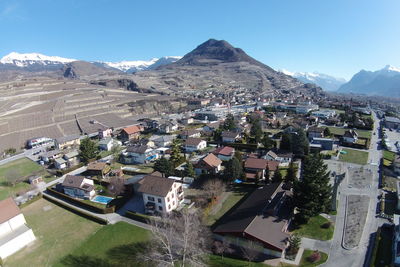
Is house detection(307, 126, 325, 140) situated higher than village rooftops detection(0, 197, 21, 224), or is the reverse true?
house detection(307, 126, 325, 140)

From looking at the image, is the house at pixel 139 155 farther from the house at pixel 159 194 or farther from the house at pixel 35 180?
the house at pixel 159 194

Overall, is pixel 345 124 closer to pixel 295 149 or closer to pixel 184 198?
pixel 295 149

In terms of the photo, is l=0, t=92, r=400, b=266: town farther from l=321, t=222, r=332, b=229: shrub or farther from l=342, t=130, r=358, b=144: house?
l=342, t=130, r=358, b=144: house

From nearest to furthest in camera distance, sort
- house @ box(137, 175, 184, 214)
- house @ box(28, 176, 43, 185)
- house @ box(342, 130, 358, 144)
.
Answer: house @ box(137, 175, 184, 214), house @ box(28, 176, 43, 185), house @ box(342, 130, 358, 144)

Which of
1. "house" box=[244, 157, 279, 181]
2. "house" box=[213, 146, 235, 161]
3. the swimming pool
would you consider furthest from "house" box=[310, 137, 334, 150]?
the swimming pool

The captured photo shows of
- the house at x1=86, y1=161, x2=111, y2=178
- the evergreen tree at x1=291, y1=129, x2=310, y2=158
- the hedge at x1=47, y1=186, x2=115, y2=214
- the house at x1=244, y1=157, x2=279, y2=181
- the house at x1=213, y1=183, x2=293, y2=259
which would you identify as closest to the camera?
the house at x1=213, y1=183, x2=293, y2=259

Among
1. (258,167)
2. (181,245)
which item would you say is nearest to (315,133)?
(258,167)
